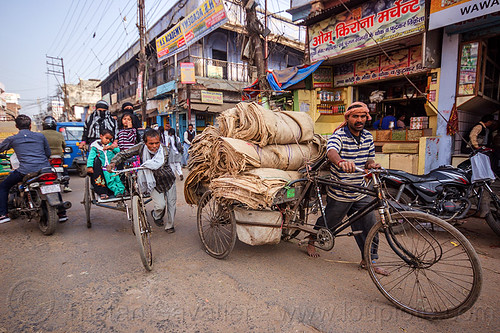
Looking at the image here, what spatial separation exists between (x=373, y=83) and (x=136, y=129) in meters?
7.08

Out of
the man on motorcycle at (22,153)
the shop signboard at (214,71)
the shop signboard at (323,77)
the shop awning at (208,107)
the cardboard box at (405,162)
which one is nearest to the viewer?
the man on motorcycle at (22,153)

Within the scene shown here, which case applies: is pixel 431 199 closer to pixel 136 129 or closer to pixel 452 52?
pixel 452 52

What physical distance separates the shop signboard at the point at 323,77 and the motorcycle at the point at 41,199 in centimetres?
730

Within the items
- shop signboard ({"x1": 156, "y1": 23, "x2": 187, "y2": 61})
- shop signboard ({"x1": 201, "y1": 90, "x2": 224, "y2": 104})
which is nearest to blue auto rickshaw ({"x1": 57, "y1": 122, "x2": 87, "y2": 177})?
shop signboard ({"x1": 156, "y1": 23, "x2": 187, "y2": 61})

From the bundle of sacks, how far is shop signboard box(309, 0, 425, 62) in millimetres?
3346

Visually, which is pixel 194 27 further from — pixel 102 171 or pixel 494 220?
pixel 494 220

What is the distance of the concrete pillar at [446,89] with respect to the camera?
20.2ft

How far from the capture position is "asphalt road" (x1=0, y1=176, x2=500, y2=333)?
212cm

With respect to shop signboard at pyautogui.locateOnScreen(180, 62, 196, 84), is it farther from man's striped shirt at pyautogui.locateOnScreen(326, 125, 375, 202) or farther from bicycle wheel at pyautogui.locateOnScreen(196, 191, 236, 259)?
man's striped shirt at pyautogui.locateOnScreen(326, 125, 375, 202)

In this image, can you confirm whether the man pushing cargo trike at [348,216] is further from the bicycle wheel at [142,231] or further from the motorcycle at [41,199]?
the motorcycle at [41,199]

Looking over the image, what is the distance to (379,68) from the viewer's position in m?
7.70

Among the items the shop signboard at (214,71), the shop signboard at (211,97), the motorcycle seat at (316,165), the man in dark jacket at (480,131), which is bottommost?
the motorcycle seat at (316,165)

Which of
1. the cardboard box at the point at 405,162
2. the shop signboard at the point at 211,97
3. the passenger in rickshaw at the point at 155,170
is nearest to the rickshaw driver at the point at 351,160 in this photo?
the passenger in rickshaw at the point at 155,170

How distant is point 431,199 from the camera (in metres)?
4.02
